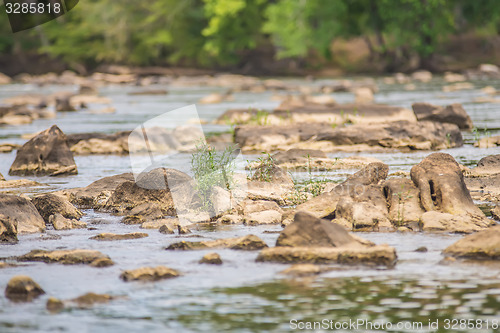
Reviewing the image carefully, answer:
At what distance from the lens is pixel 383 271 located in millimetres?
6859

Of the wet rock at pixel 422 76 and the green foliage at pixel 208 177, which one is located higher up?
the wet rock at pixel 422 76

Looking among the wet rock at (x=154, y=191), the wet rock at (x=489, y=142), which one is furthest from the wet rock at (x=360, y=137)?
the wet rock at (x=154, y=191)

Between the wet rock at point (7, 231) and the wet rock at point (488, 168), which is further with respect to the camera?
the wet rock at point (488, 168)

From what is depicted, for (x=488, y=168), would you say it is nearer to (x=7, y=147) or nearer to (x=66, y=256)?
(x=66, y=256)

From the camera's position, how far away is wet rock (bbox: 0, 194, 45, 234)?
885 cm

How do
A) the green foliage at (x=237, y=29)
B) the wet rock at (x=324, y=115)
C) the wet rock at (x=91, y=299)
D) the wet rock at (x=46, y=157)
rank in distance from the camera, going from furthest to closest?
the green foliage at (x=237, y=29)
the wet rock at (x=324, y=115)
the wet rock at (x=46, y=157)
the wet rock at (x=91, y=299)

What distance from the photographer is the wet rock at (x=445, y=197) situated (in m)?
8.46

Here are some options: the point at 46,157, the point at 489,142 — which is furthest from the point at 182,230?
the point at 489,142

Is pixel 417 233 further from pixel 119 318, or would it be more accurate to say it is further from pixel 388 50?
pixel 388 50

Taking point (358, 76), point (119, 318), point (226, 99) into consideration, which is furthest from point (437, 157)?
point (358, 76)

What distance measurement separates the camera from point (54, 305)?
600 cm

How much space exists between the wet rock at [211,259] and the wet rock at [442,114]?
39.9ft

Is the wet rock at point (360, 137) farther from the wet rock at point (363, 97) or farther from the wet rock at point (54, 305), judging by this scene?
the wet rock at point (54, 305)

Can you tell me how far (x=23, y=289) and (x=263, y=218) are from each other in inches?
136
